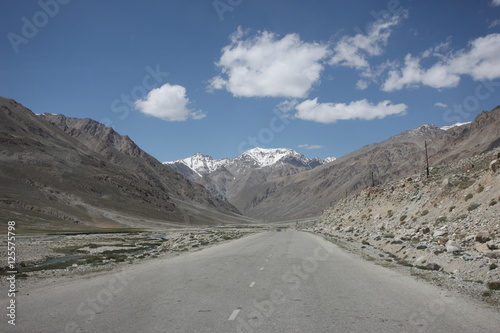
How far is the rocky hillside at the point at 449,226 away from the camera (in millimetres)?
16969

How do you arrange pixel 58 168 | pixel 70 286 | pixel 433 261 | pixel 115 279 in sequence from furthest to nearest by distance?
pixel 58 168 → pixel 433 261 → pixel 115 279 → pixel 70 286

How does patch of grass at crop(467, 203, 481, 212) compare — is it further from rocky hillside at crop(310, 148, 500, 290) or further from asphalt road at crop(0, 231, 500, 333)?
asphalt road at crop(0, 231, 500, 333)

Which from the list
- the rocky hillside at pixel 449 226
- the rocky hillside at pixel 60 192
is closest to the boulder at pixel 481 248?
the rocky hillside at pixel 449 226

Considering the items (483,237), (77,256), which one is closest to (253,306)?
(483,237)

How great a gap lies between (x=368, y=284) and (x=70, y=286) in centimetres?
1186

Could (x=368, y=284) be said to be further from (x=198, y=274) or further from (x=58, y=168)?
(x=58, y=168)

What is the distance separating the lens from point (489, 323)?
8.80 m

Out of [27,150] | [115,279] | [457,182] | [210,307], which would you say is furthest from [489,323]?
[27,150]

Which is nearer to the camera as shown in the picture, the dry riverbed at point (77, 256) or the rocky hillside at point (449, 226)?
the rocky hillside at point (449, 226)

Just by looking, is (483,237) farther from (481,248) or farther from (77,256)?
(77,256)

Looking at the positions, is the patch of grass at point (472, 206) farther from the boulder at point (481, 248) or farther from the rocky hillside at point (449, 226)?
the boulder at point (481, 248)

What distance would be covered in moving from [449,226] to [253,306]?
23866 mm

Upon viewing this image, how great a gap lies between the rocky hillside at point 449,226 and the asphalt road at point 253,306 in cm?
327

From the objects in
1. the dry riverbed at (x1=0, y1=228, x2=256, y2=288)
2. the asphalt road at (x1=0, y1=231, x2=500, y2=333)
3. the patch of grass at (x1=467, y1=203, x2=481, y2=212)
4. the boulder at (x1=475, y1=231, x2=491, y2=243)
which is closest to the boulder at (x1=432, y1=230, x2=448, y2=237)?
the patch of grass at (x1=467, y1=203, x2=481, y2=212)
